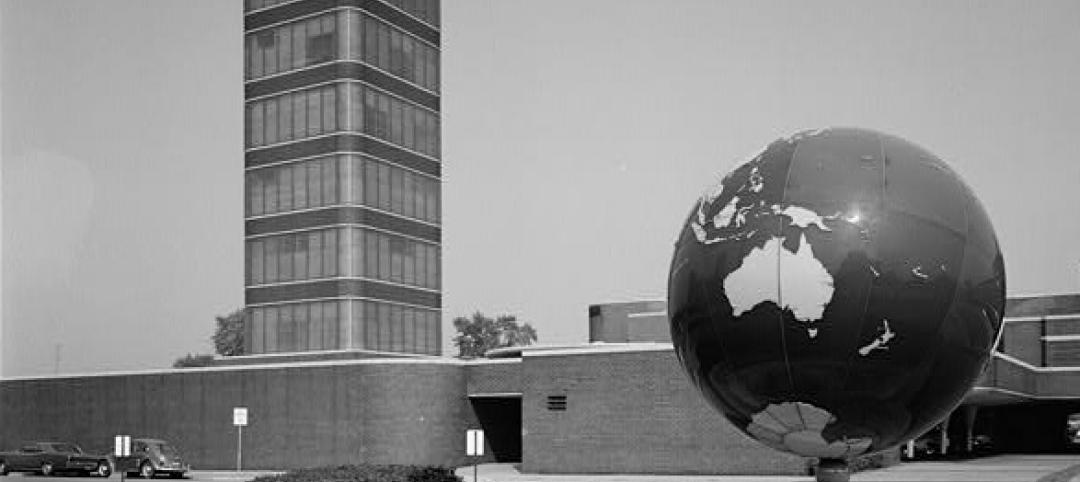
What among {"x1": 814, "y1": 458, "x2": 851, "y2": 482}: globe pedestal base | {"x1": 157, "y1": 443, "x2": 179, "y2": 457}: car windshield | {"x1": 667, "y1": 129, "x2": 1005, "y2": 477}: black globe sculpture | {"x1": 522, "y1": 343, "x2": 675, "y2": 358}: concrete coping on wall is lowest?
{"x1": 157, "y1": 443, "x2": 179, "y2": 457}: car windshield

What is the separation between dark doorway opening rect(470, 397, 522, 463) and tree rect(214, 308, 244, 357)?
84023mm

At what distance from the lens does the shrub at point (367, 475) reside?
104ft

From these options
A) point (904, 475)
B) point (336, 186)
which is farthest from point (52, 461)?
point (904, 475)

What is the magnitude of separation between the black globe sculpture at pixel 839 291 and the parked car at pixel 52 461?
5031 centimetres

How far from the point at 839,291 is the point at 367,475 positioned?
22824 mm

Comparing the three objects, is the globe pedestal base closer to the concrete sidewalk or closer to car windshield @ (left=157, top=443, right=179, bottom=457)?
the concrete sidewalk

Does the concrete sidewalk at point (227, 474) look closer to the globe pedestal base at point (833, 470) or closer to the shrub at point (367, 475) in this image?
the shrub at point (367, 475)

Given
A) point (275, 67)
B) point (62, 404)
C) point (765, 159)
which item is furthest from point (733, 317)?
point (275, 67)

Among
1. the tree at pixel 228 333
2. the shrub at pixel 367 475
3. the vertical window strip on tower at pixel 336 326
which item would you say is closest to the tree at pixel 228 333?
the tree at pixel 228 333

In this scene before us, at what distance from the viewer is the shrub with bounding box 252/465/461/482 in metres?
31.8

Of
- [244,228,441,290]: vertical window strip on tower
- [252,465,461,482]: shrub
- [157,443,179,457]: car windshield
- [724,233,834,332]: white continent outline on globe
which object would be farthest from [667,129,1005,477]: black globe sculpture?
[244,228,441,290]: vertical window strip on tower

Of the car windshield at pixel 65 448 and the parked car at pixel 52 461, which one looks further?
the car windshield at pixel 65 448

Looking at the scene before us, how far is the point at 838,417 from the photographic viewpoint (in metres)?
10.8

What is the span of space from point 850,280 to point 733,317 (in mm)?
918
